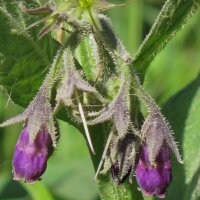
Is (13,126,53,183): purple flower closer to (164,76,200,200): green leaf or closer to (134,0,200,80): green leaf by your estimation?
(134,0,200,80): green leaf

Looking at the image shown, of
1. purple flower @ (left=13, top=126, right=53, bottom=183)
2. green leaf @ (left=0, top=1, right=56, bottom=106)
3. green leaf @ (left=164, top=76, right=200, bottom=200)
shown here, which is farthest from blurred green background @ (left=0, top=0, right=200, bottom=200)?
purple flower @ (left=13, top=126, right=53, bottom=183)

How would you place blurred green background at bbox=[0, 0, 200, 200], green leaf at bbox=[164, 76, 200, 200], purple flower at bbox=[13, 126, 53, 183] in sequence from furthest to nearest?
blurred green background at bbox=[0, 0, 200, 200] → green leaf at bbox=[164, 76, 200, 200] → purple flower at bbox=[13, 126, 53, 183]

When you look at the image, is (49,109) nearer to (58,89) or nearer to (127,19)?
(58,89)

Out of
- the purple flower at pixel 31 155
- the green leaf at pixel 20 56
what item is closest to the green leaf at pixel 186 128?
the green leaf at pixel 20 56

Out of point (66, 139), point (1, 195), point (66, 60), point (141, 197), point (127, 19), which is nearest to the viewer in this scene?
point (66, 60)

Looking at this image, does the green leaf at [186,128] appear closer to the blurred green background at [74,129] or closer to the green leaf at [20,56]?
the blurred green background at [74,129]

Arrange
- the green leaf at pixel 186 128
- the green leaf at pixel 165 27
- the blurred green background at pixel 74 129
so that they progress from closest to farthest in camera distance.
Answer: the green leaf at pixel 165 27, the green leaf at pixel 186 128, the blurred green background at pixel 74 129

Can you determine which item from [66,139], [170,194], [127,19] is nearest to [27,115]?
[170,194]
